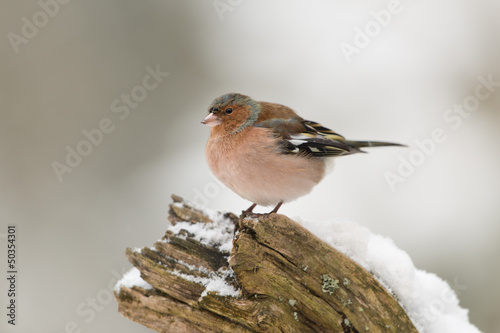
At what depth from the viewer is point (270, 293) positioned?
116 inches

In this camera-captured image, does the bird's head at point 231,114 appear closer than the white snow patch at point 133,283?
No

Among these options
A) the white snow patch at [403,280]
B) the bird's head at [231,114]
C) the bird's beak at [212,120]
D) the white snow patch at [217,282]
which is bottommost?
the white snow patch at [217,282]

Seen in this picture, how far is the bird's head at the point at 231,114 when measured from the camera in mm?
4066

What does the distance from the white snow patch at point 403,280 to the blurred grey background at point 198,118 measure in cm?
247

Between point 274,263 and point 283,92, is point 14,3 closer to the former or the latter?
point 283,92

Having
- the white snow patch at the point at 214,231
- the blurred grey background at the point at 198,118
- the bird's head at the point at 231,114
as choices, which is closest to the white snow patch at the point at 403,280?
the white snow patch at the point at 214,231

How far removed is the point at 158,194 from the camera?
7.00 meters

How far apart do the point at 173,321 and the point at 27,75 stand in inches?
201

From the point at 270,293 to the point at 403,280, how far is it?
0.97 metres

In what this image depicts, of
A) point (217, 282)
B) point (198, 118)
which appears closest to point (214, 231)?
point (217, 282)

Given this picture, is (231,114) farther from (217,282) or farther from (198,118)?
(198,118)

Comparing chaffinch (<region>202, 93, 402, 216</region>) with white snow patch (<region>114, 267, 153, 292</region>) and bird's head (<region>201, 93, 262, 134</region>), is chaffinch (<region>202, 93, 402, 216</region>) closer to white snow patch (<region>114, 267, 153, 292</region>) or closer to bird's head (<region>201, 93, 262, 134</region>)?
bird's head (<region>201, 93, 262, 134</region>)

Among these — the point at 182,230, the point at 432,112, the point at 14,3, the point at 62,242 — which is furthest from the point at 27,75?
the point at 432,112

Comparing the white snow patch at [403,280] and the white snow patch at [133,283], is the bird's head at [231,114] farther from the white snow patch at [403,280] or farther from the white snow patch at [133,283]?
the white snow patch at [133,283]
